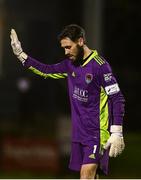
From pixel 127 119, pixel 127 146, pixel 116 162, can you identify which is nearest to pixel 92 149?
pixel 116 162

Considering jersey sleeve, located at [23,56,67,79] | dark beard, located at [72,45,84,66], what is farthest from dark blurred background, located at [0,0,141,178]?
dark beard, located at [72,45,84,66]

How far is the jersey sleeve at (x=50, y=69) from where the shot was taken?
9.38 meters

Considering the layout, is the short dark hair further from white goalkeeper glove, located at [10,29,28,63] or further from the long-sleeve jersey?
white goalkeeper glove, located at [10,29,28,63]

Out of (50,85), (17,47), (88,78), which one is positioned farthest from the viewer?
(50,85)

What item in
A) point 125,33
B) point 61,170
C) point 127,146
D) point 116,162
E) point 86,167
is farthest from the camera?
point 125,33

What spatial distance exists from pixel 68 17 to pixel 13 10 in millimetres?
2467

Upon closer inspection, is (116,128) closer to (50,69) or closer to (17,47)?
(50,69)

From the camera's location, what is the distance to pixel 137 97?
92.2ft

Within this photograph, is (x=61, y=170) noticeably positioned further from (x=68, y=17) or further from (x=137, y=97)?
(x=68, y=17)

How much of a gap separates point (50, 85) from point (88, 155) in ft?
43.8

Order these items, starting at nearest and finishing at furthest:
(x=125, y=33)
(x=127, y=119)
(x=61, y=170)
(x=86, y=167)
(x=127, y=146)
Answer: (x=86, y=167) → (x=61, y=170) → (x=127, y=146) → (x=127, y=119) → (x=125, y=33)

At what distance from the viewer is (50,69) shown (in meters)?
9.50

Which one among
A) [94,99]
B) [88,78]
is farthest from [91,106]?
[88,78]

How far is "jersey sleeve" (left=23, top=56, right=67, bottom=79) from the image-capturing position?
30.8 feet
